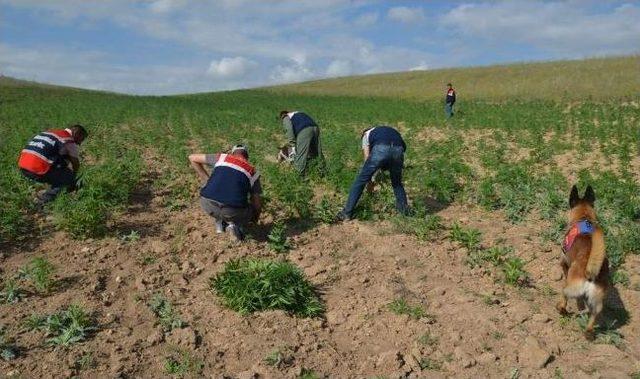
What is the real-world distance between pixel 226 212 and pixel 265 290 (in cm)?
172

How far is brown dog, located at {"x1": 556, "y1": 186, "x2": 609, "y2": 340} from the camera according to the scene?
4.49m

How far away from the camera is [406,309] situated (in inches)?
199

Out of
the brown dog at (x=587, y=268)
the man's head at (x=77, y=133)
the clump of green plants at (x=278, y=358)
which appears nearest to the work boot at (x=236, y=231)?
the clump of green plants at (x=278, y=358)

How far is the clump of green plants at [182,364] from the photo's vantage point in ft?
13.5

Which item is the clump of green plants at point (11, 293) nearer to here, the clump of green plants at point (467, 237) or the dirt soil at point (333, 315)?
the dirt soil at point (333, 315)

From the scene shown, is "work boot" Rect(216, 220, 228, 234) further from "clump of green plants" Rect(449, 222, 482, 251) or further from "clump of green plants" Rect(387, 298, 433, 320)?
"clump of green plants" Rect(449, 222, 482, 251)

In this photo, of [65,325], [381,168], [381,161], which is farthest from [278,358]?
[381,168]

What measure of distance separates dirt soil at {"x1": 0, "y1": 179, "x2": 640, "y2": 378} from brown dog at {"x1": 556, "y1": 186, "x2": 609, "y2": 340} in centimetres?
39

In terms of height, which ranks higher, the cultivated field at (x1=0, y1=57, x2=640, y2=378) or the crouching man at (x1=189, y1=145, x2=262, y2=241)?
the crouching man at (x1=189, y1=145, x2=262, y2=241)

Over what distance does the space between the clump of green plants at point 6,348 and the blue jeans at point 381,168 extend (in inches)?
173

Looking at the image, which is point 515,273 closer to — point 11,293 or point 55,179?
point 11,293

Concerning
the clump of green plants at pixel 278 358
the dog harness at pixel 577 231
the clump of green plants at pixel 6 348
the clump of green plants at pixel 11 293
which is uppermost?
the dog harness at pixel 577 231

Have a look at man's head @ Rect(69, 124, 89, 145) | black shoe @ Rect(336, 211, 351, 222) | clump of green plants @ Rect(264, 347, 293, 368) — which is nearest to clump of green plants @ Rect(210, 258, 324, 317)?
clump of green plants @ Rect(264, 347, 293, 368)

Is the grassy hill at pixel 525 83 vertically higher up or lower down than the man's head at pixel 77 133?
higher up
